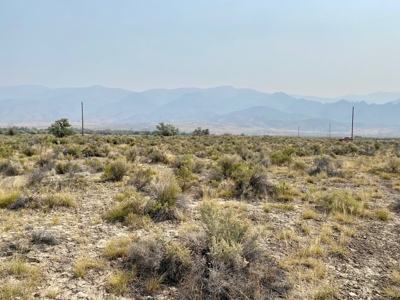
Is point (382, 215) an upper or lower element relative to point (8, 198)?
lower

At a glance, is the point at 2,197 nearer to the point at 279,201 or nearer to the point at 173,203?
the point at 173,203

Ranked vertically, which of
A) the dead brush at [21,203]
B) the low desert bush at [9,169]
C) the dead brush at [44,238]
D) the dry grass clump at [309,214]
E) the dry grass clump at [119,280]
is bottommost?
the dry grass clump at [119,280]

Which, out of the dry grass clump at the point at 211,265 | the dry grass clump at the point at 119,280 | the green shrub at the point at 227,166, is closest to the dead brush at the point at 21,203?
the dry grass clump at the point at 211,265

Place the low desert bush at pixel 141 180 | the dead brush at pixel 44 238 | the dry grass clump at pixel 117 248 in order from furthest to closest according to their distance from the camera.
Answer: the low desert bush at pixel 141 180 → the dead brush at pixel 44 238 → the dry grass clump at pixel 117 248

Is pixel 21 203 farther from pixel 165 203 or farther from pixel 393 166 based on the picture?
pixel 393 166

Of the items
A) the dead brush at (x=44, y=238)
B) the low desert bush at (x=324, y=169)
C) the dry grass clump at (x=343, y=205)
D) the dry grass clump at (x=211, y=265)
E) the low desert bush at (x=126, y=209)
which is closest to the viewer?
the dry grass clump at (x=211, y=265)

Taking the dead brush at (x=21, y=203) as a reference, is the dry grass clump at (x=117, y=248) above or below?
below

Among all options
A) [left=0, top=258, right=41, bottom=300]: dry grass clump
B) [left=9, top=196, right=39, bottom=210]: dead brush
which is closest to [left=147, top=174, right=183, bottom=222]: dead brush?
[left=0, top=258, right=41, bottom=300]: dry grass clump

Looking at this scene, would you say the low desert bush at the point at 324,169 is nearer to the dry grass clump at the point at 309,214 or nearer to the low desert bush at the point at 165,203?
the dry grass clump at the point at 309,214

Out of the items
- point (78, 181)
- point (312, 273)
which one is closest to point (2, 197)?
point (78, 181)

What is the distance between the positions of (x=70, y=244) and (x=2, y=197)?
3.33 m

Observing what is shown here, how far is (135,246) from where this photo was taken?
4715 millimetres

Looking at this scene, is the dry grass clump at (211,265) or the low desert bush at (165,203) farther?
the low desert bush at (165,203)

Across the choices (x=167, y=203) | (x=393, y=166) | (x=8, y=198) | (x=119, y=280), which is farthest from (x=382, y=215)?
(x=8, y=198)
